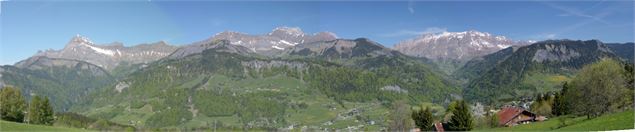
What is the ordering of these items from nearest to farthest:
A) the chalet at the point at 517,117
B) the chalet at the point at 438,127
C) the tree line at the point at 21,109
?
1. the chalet at the point at 438,127
2. the tree line at the point at 21,109
3. the chalet at the point at 517,117

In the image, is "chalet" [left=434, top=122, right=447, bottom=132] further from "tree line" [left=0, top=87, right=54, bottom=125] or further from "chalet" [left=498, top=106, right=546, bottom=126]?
"tree line" [left=0, top=87, right=54, bottom=125]

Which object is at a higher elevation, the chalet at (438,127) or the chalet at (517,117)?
the chalet at (517,117)

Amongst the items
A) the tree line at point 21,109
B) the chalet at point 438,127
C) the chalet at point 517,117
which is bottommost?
the chalet at point 438,127

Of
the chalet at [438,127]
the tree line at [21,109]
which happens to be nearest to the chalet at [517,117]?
the chalet at [438,127]

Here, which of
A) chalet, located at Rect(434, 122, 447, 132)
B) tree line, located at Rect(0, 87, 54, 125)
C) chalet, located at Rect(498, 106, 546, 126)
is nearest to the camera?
chalet, located at Rect(434, 122, 447, 132)

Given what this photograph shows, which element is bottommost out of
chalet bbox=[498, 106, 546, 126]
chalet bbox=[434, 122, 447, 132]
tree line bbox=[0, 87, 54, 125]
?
chalet bbox=[434, 122, 447, 132]

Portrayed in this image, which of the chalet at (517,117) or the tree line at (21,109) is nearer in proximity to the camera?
the tree line at (21,109)

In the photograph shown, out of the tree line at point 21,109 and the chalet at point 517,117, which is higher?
the tree line at point 21,109

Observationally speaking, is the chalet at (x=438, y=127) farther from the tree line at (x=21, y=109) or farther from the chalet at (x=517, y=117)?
the tree line at (x=21, y=109)

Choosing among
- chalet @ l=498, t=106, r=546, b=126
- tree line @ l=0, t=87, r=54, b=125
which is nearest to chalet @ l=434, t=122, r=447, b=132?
chalet @ l=498, t=106, r=546, b=126

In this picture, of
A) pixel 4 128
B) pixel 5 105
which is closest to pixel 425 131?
pixel 4 128

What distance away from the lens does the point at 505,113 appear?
336 feet

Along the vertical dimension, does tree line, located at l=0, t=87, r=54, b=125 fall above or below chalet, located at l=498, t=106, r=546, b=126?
above

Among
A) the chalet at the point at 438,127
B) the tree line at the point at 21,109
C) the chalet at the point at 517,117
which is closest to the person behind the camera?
the chalet at the point at 438,127
